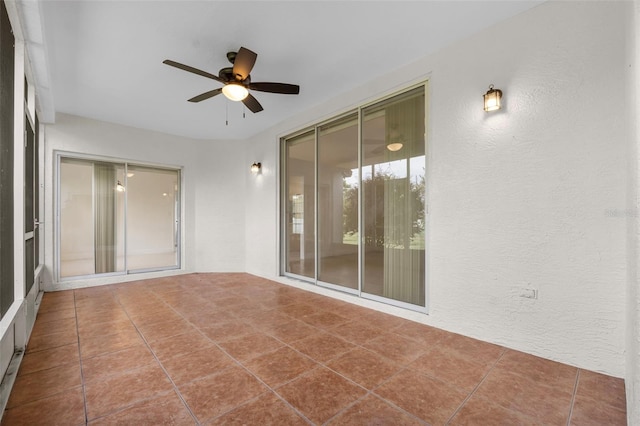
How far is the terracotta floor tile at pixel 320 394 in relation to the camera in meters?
1.75

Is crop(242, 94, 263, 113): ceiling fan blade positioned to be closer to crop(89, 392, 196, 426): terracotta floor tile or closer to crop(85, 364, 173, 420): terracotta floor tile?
crop(85, 364, 173, 420): terracotta floor tile

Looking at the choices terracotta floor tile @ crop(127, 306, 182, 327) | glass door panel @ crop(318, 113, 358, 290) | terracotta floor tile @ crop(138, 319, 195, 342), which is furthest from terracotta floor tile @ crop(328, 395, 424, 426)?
terracotta floor tile @ crop(127, 306, 182, 327)

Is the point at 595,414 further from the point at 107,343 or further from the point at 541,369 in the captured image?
the point at 107,343

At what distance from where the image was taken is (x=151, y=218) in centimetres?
582

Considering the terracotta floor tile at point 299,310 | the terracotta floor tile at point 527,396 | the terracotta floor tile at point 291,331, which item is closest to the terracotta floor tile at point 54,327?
the terracotta floor tile at point 291,331

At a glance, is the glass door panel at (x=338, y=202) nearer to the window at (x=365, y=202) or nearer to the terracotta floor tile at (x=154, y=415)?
the window at (x=365, y=202)

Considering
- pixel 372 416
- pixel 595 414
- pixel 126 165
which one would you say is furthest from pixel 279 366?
pixel 126 165

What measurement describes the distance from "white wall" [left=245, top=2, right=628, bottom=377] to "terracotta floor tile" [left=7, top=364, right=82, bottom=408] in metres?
3.14

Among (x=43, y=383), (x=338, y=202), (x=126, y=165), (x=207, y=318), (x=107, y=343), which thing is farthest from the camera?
(x=126, y=165)

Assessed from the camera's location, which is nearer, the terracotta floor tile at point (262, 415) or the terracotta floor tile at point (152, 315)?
the terracotta floor tile at point (262, 415)

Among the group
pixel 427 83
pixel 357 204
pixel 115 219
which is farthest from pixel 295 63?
pixel 115 219

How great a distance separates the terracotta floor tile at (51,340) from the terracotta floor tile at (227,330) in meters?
1.22

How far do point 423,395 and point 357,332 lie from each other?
107 centimetres

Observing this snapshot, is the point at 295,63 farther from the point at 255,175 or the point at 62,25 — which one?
the point at 255,175
